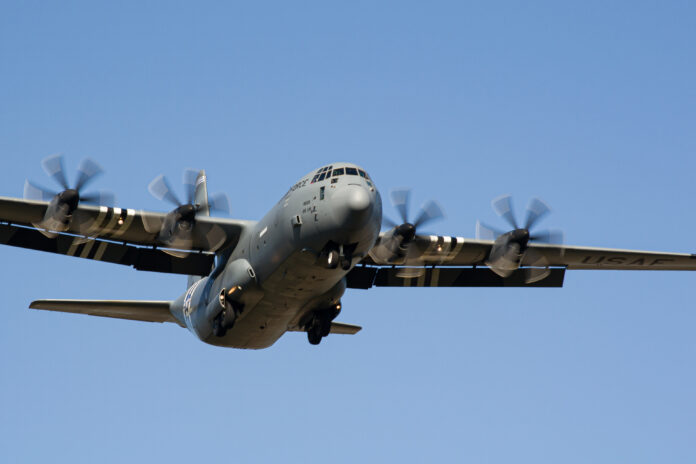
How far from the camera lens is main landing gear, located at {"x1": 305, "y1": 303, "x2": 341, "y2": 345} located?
1148 inches

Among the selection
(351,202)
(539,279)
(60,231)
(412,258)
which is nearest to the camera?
(351,202)

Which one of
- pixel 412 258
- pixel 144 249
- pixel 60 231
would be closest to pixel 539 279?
pixel 412 258

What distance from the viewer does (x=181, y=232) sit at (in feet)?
91.6

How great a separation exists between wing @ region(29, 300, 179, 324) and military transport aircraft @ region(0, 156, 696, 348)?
42 mm

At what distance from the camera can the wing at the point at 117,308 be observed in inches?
1210

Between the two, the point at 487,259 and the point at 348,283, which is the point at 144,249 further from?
the point at 487,259

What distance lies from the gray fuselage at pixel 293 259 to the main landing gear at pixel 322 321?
0.22 m

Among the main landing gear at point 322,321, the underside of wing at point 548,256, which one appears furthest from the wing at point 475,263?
the main landing gear at point 322,321

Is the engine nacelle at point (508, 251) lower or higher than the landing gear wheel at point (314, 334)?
higher

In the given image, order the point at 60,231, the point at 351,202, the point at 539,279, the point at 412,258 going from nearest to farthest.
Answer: the point at 351,202 < the point at 60,231 < the point at 412,258 < the point at 539,279

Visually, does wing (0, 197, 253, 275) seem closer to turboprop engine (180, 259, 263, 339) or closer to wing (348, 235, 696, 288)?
turboprop engine (180, 259, 263, 339)

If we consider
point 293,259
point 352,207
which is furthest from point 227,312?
point 352,207

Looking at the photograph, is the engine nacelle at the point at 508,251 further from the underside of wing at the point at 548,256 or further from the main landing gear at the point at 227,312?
the main landing gear at the point at 227,312

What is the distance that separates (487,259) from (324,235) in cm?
931
